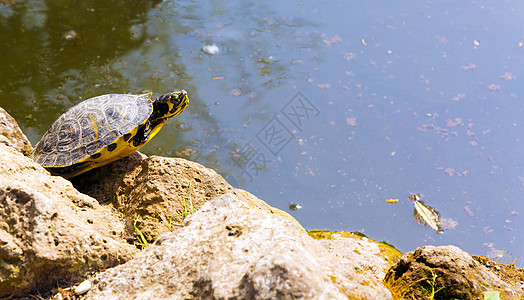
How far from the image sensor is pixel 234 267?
1.73 m

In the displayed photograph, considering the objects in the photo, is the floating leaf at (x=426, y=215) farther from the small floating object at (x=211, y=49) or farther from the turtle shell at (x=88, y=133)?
the small floating object at (x=211, y=49)

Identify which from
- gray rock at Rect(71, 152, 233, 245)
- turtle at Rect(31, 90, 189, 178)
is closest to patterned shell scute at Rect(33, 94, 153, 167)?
turtle at Rect(31, 90, 189, 178)

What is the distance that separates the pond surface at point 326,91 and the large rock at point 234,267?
2.28m

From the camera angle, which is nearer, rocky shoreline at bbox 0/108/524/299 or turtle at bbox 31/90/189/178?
rocky shoreline at bbox 0/108/524/299

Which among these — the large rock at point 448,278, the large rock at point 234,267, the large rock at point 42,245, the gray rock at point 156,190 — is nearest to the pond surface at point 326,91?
the gray rock at point 156,190

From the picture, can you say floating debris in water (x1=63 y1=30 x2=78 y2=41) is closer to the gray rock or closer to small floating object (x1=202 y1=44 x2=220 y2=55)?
small floating object (x1=202 y1=44 x2=220 y2=55)

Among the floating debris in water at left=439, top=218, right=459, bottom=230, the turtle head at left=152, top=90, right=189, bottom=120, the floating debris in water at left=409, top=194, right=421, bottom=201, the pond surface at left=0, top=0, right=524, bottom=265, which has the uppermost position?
the turtle head at left=152, top=90, right=189, bottom=120

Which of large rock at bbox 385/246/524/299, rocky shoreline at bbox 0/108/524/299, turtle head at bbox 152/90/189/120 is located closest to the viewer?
rocky shoreline at bbox 0/108/524/299

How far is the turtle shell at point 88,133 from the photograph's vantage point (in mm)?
3174

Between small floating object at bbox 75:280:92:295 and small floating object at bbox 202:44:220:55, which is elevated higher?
small floating object at bbox 75:280:92:295

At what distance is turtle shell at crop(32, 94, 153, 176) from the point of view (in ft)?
10.4

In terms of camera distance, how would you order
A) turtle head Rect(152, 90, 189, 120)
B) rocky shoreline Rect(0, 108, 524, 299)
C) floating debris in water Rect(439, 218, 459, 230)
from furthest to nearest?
floating debris in water Rect(439, 218, 459, 230)
turtle head Rect(152, 90, 189, 120)
rocky shoreline Rect(0, 108, 524, 299)

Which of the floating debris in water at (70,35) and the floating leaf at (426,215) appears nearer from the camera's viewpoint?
the floating leaf at (426,215)

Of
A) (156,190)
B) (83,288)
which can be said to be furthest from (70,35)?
(83,288)
